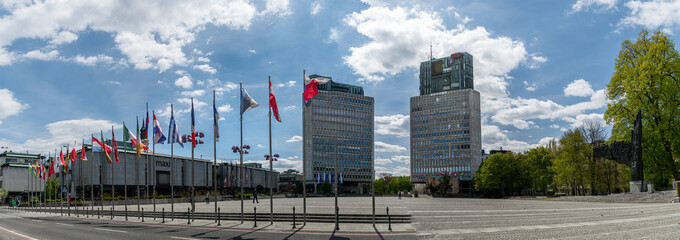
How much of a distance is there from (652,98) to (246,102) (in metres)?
45.3

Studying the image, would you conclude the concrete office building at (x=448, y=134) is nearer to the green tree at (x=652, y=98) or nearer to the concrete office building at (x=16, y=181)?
the green tree at (x=652, y=98)

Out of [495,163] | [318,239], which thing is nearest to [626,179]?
[495,163]

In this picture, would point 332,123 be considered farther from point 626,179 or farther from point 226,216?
point 226,216

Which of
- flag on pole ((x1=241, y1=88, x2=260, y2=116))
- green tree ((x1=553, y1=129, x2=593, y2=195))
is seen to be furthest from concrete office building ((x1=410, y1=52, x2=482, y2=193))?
flag on pole ((x1=241, y1=88, x2=260, y2=116))

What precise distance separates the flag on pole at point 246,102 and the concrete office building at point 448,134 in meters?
150

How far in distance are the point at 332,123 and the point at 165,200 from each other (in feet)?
372

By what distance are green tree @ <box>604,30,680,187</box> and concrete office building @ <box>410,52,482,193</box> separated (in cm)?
12284

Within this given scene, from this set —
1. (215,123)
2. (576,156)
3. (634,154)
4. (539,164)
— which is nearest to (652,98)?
(634,154)

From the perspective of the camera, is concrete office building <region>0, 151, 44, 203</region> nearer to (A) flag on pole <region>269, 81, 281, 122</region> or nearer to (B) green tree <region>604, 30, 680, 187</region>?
(A) flag on pole <region>269, 81, 281, 122</region>

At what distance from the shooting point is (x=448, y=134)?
18562cm

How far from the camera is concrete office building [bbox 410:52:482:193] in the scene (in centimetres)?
18025

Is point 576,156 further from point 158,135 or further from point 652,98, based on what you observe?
point 158,135

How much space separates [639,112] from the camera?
162ft

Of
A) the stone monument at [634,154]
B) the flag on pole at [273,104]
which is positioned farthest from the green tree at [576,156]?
the flag on pole at [273,104]
